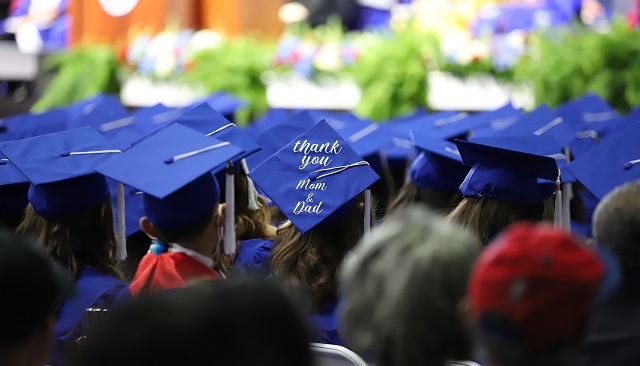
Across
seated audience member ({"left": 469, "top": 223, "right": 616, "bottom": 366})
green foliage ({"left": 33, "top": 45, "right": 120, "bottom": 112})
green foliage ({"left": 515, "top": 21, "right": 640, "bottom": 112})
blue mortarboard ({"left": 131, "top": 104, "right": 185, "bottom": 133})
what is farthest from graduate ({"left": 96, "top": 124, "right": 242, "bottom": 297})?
green foliage ({"left": 33, "top": 45, "right": 120, "bottom": 112})

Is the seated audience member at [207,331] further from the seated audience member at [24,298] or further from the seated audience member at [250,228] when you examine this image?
the seated audience member at [250,228]

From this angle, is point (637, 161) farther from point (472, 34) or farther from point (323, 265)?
point (472, 34)

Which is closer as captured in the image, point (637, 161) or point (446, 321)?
point (446, 321)

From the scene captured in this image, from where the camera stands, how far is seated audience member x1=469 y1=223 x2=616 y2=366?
4.87 feet

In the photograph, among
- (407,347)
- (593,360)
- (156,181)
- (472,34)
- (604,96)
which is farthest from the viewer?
(472,34)

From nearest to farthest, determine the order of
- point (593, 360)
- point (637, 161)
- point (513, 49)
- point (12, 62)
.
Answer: point (593, 360) < point (637, 161) < point (513, 49) < point (12, 62)

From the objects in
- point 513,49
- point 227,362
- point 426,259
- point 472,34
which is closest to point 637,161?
point 426,259

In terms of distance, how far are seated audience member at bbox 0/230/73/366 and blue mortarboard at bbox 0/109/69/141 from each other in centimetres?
342

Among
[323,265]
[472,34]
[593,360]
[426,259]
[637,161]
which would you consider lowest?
[472,34]

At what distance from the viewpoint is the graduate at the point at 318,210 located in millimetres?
3148

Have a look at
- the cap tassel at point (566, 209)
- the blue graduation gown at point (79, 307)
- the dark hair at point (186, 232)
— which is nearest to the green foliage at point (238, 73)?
the cap tassel at point (566, 209)

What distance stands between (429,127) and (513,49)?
7.84ft

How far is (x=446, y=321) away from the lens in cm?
163

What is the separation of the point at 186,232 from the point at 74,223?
605 millimetres
